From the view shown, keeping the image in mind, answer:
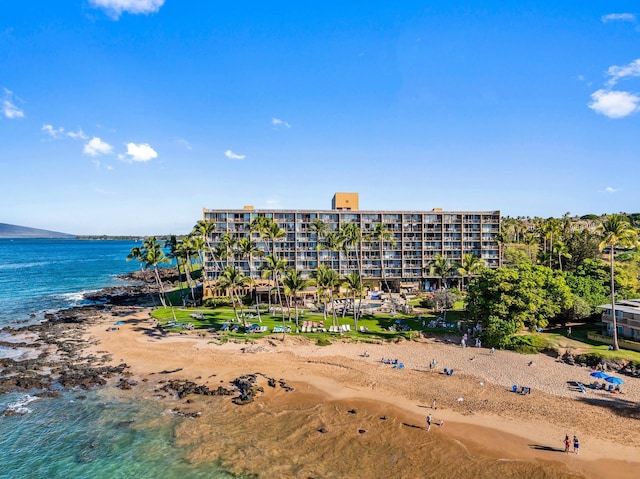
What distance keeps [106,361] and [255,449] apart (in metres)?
32.3

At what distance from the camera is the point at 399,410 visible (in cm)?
3825

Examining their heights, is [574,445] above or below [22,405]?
above

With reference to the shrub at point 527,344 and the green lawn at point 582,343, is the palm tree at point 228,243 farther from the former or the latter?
the green lawn at point 582,343

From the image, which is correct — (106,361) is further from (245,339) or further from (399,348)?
(399,348)

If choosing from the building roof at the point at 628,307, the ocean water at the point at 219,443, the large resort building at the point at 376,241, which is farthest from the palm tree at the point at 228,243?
the building roof at the point at 628,307

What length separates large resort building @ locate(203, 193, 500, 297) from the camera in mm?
96125

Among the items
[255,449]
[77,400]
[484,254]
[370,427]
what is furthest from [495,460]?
[484,254]

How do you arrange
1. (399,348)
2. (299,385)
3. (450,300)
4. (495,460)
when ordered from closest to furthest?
(495,460) < (299,385) < (399,348) < (450,300)

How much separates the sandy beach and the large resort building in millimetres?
42680

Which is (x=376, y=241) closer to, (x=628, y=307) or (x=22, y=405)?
(x=628, y=307)

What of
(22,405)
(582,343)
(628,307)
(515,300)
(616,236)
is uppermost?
(616,236)

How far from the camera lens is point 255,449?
32.3m

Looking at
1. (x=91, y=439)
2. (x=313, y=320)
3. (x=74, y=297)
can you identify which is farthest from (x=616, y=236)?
(x=74, y=297)

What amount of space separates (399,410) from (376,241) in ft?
211
